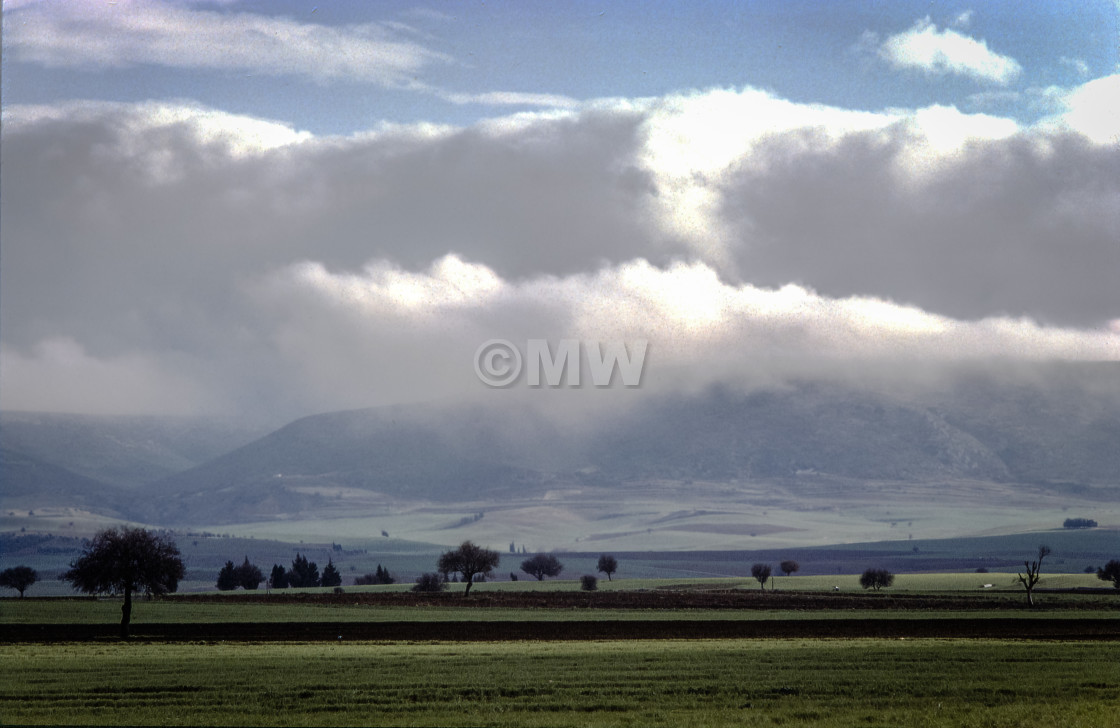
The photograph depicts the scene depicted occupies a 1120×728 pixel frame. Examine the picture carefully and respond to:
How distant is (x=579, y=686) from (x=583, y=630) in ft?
125

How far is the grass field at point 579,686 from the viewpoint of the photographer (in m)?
46.6

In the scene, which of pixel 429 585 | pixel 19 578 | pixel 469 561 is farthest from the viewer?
pixel 19 578

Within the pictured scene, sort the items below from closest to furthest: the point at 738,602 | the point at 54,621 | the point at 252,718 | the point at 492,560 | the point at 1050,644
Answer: the point at 252,718 → the point at 1050,644 → the point at 54,621 → the point at 738,602 → the point at 492,560

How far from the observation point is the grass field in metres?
46.6

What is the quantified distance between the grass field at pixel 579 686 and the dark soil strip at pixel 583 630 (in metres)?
11.9

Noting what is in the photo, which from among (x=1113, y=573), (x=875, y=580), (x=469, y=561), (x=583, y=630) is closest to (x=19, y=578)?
(x=469, y=561)

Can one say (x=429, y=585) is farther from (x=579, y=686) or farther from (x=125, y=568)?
(x=579, y=686)

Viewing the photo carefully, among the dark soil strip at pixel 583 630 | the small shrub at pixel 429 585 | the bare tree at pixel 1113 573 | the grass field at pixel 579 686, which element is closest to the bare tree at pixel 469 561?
the small shrub at pixel 429 585

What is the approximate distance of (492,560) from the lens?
182m

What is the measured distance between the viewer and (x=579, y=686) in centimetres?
5403

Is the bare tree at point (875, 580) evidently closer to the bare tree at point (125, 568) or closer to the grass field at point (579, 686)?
the grass field at point (579, 686)

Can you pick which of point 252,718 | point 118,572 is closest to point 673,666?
point 252,718

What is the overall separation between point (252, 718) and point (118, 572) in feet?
155

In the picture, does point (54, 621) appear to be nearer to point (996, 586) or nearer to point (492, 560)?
point (492, 560)
